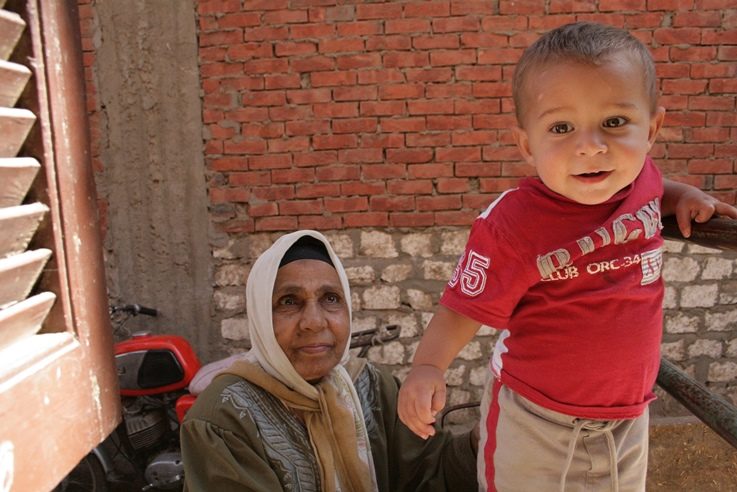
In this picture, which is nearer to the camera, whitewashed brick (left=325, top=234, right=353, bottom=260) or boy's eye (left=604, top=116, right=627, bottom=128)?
boy's eye (left=604, top=116, right=627, bottom=128)

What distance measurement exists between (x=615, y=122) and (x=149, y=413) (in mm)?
3017

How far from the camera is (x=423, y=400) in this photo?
46.2 inches

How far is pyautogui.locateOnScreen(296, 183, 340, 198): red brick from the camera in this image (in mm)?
3898

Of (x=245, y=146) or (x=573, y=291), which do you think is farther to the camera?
(x=245, y=146)

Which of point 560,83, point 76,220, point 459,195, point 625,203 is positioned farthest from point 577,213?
point 459,195

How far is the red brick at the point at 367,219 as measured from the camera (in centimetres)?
391

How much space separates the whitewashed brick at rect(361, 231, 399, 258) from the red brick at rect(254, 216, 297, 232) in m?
0.51

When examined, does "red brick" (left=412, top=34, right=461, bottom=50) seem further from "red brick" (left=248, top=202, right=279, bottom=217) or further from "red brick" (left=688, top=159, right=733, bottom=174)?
"red brick" (left=688, top=159, right=733, bottom=174)

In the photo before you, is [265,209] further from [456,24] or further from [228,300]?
[456,24]

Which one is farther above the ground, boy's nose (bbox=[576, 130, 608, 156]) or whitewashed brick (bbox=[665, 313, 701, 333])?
boy's nose (bbox=[576, 130, 608, 156])

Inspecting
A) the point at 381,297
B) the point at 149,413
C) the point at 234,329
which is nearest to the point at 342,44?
the point at 381,297

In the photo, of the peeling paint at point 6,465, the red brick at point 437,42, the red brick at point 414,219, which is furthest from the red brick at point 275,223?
the peeling paint at point 6,465

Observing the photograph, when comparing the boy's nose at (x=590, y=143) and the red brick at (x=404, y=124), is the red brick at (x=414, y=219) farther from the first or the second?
the boy's nose at (x=590, y=143)

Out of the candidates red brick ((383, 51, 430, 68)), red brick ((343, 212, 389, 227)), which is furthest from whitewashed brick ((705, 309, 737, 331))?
red brick ((383, 51, 430, 68))
